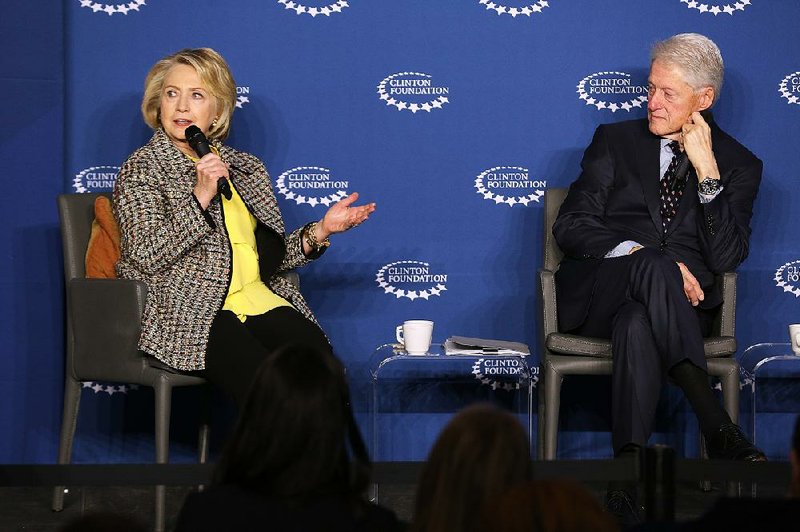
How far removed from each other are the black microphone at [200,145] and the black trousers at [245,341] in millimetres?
390

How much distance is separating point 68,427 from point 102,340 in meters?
0.35

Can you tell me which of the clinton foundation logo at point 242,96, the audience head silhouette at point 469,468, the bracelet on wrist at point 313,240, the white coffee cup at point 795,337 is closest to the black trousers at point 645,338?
the white coffee cup at point 795,337

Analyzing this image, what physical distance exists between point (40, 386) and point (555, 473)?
8.97ft

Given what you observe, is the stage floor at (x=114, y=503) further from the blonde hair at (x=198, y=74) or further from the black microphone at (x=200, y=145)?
the blonde hair at (x=198, y=74)

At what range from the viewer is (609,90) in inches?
179

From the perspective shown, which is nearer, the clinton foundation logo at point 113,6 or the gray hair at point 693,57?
the gray hair at point 693,57

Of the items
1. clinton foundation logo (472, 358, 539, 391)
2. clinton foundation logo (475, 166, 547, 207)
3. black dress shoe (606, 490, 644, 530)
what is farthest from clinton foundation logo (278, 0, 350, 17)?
black dress shoe (606, 490, 644, 530)

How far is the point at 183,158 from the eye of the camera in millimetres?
3814

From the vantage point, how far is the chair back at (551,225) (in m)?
4.30

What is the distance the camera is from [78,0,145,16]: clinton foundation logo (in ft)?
14.8

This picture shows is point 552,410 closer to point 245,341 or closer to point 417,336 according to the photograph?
point 417,336

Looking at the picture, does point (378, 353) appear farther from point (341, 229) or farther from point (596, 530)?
point (596, 530)

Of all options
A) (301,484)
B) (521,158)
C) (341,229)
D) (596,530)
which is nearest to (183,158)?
(341,229)

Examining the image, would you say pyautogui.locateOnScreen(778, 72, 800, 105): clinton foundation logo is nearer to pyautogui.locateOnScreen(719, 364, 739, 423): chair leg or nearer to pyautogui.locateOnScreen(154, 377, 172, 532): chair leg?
pyautogui.locateOnScreen(719, 364, 739, 423): chair leg
